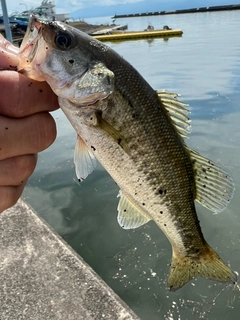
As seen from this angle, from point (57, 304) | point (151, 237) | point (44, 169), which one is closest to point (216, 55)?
point (44, 169)

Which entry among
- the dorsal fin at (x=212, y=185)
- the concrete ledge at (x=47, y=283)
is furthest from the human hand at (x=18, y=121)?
the concrete ledge at (x=47, y=283)

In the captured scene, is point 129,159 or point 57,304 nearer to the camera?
point 129,159

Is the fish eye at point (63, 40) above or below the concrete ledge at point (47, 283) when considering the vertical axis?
above

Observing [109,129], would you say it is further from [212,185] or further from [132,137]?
[212,185]

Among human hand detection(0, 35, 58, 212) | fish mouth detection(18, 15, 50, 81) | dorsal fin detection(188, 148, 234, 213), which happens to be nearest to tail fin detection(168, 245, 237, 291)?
dorsal fin detection(188, 148, 234, 213)

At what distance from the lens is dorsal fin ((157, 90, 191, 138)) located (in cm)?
176

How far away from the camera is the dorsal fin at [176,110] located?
1.76m

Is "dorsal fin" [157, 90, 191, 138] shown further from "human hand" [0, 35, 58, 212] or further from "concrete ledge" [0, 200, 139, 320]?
"concrete ledge" [0, 200, 139, 320]

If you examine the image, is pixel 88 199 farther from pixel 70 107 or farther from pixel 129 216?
pixel 70 107

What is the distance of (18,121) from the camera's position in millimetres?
1498

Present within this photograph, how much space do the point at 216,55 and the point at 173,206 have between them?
17.2m

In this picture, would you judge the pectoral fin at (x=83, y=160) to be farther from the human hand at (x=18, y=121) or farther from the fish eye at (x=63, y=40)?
the fish eye at (x=63, y=40)

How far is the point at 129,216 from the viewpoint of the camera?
6.38 ft

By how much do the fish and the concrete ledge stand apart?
847 millimetres
